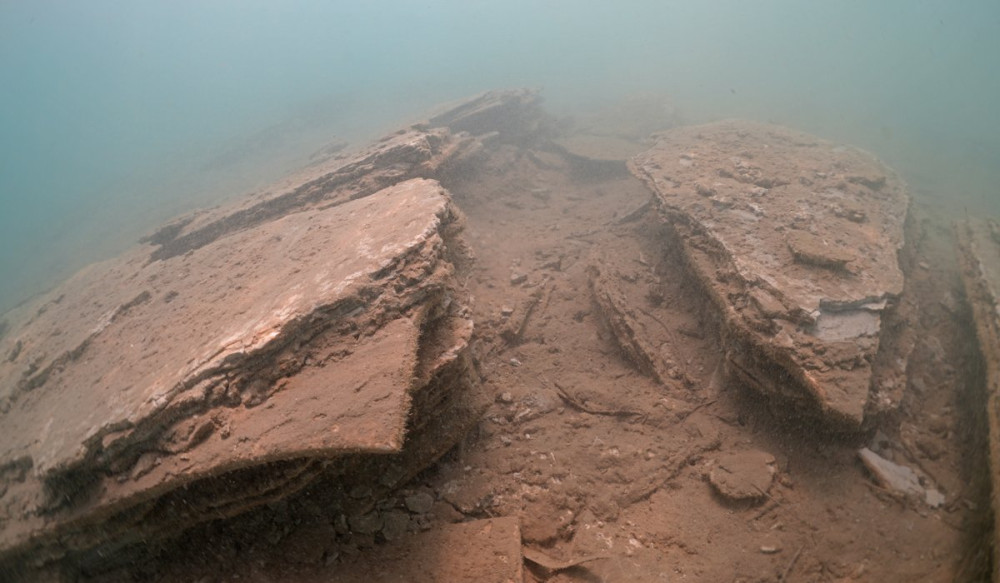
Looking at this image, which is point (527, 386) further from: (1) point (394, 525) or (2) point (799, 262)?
(2) point (799, 262)

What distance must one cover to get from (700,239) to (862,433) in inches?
89.0

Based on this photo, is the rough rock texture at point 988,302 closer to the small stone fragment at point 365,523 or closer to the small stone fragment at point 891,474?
the small stone fragment at point 891,474

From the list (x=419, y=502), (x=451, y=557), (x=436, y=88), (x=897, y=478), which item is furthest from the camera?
(x=436, y=88)

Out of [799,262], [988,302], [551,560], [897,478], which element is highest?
[799,262]

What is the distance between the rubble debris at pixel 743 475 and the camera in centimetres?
298

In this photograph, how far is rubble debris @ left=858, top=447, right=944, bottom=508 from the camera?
9.57 ft

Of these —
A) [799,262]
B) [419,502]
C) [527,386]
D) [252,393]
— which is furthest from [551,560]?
[799,262]

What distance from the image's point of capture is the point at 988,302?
4.22 metres

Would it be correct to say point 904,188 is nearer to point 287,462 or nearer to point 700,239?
point 700,239

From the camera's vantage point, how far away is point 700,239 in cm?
459

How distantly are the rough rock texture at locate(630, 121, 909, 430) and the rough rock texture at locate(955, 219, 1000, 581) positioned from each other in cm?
53

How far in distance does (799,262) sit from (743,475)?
204 cm

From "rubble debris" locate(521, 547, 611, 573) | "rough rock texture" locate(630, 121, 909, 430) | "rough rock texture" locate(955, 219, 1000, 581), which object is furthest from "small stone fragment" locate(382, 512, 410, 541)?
"rough rock texture" locate(955, 219, 1000, 581)

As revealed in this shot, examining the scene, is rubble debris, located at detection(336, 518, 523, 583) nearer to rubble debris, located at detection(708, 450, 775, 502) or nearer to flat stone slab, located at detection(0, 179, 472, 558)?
flat stone slab, located at detection(0, 179, 472, 558)
